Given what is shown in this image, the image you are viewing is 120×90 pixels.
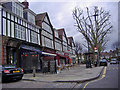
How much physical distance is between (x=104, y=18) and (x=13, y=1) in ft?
59.9

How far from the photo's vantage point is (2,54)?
537 inches

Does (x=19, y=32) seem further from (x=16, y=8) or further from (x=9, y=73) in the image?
(x=9, y=73)

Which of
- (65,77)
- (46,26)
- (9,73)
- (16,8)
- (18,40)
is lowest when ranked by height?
(65,77)

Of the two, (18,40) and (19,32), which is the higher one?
(19,32)

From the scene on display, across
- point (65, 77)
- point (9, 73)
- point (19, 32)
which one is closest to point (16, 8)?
point (19, 32)

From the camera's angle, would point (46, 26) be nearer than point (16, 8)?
No

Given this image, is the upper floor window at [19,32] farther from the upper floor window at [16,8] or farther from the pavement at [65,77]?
the pavement at [65,77]

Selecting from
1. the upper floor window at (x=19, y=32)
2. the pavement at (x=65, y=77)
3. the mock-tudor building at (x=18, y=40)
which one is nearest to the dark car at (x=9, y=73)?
the pavement at (x=65, y=77)

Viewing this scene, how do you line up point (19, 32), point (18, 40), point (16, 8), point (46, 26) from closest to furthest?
point (18, 40) < point (19, 32) < point (16, 8) < point (46, 26)

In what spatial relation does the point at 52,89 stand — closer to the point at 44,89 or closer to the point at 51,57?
the point at 44,89

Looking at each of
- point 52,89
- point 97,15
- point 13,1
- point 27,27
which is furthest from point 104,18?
point 52,89

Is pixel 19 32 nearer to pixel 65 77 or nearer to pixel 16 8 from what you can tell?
pixel 16 8

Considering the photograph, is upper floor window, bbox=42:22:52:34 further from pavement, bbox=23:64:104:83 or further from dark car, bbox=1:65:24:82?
dark car, bbox=1:65:24:82

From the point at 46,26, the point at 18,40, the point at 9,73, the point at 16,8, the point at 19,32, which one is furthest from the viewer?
the point at 46,26
